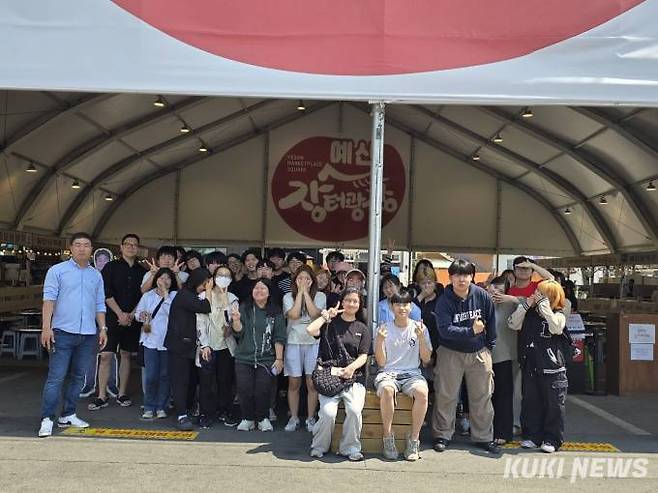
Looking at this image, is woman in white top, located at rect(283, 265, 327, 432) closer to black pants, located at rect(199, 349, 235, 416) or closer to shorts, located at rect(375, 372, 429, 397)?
black pants, located at rect(199, 349, 235, 416)

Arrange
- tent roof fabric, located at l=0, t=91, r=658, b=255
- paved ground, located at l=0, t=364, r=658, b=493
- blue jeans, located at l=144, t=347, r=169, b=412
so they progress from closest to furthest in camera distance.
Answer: paved ground, located at l=0, t=364, r=658, b=493 < blue jeans, located at l=144, t=347, r=169, b=412 < tent roof fabric, located at l=0, t=91, r=658, b=255

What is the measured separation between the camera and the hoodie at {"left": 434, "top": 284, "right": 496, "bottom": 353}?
16.6ft

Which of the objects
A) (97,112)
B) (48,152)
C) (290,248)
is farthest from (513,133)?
(48,152)

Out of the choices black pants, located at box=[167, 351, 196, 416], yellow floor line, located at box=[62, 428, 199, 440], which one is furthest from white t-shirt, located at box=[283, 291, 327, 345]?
yellow floor line, located at box=[62, 428, 199, 440]

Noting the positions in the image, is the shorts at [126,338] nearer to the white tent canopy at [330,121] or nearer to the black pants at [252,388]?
the black pants at [252,388]

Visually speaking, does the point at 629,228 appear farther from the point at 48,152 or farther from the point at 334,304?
the point at 48,152

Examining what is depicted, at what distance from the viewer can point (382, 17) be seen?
525cm

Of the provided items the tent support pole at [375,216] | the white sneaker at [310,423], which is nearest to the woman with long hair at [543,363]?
the tent support pole at [375,216]

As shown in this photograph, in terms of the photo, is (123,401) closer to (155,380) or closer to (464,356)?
(155,380)

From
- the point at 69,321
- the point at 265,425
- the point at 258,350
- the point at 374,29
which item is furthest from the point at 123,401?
the point at 374,29

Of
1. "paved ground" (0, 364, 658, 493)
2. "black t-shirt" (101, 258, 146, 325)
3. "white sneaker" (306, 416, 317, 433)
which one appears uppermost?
"black t-shirt" (101, 258, 146, 325)

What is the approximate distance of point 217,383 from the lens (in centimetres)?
586

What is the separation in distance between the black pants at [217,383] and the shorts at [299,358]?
1.80 feet

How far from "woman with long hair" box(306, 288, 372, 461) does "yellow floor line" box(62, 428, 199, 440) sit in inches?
47.7
